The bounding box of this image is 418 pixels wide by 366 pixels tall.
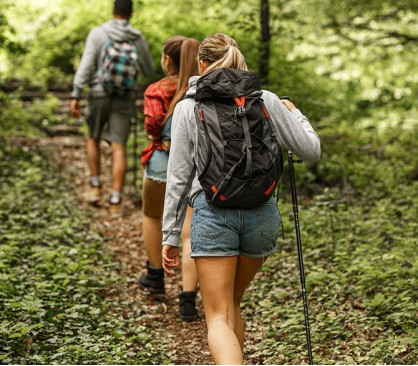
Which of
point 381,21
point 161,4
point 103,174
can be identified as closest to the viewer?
point 103,174

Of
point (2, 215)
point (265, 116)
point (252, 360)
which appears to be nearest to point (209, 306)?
point (265, 116)

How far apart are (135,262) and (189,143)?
386 centimetres

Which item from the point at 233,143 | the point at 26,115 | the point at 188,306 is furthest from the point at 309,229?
the point at 26,115

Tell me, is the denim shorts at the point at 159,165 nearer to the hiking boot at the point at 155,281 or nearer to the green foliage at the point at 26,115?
the hiking boot at the point at 155,281

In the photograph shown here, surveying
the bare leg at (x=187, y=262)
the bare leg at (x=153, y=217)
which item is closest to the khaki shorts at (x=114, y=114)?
the bare leg at (x=153, y=217)

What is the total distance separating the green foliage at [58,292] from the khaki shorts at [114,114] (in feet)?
3.50

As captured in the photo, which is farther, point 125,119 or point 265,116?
point 125,119

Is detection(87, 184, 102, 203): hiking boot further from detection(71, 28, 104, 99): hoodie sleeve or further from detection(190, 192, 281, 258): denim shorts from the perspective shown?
detection(190, 192, 281, 258): denim shorts

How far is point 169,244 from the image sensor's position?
3.56m

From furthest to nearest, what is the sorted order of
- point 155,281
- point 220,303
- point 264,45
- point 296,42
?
point 296,42 → point 264,45 → point 155,281 → point 220,303

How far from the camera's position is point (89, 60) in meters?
8.20

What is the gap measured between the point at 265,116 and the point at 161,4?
36.0 ft

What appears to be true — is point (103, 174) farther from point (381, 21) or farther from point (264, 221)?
point (264, 221)

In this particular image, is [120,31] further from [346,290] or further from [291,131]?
[291,131]
